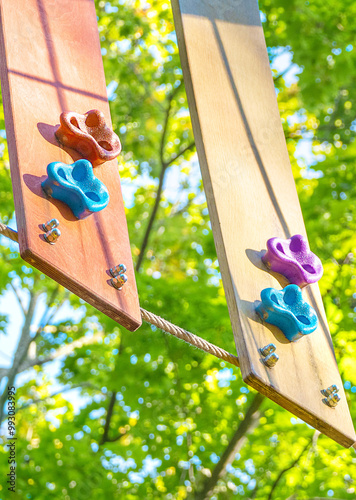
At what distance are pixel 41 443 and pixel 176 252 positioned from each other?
3.65 meters

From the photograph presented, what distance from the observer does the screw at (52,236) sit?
5.32 ft

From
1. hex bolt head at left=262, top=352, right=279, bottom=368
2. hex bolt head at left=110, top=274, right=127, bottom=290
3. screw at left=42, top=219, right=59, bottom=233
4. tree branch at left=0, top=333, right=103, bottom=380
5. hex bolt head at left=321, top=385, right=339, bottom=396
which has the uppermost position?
screw at left=42, top=219, right=59, bottom=233

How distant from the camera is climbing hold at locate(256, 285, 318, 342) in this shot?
1.91 metres

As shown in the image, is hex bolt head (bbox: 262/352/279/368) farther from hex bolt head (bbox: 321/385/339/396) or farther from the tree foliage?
the tree foliage

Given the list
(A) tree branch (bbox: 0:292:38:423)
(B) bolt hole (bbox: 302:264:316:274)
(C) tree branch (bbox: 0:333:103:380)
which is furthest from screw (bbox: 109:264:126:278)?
(C) tree branch (bbox: 0:333:103:380)

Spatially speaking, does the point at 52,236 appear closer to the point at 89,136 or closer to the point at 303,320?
the point at 89,136

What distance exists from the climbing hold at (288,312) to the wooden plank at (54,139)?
44 cm

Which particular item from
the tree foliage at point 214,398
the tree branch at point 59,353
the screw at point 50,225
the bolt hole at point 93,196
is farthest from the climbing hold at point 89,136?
the tree branch at point 59,353

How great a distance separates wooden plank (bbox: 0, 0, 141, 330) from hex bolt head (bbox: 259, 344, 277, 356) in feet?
1.30

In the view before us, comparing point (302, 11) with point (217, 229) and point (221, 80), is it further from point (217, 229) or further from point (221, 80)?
point (217, 229)

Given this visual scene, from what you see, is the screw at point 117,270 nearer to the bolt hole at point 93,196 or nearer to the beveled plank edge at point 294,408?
the bolt hole at point 93,196

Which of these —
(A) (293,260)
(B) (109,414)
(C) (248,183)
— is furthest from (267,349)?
(B) (109,414)

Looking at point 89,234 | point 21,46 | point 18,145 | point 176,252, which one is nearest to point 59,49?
point 21,46

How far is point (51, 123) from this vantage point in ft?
6.20
